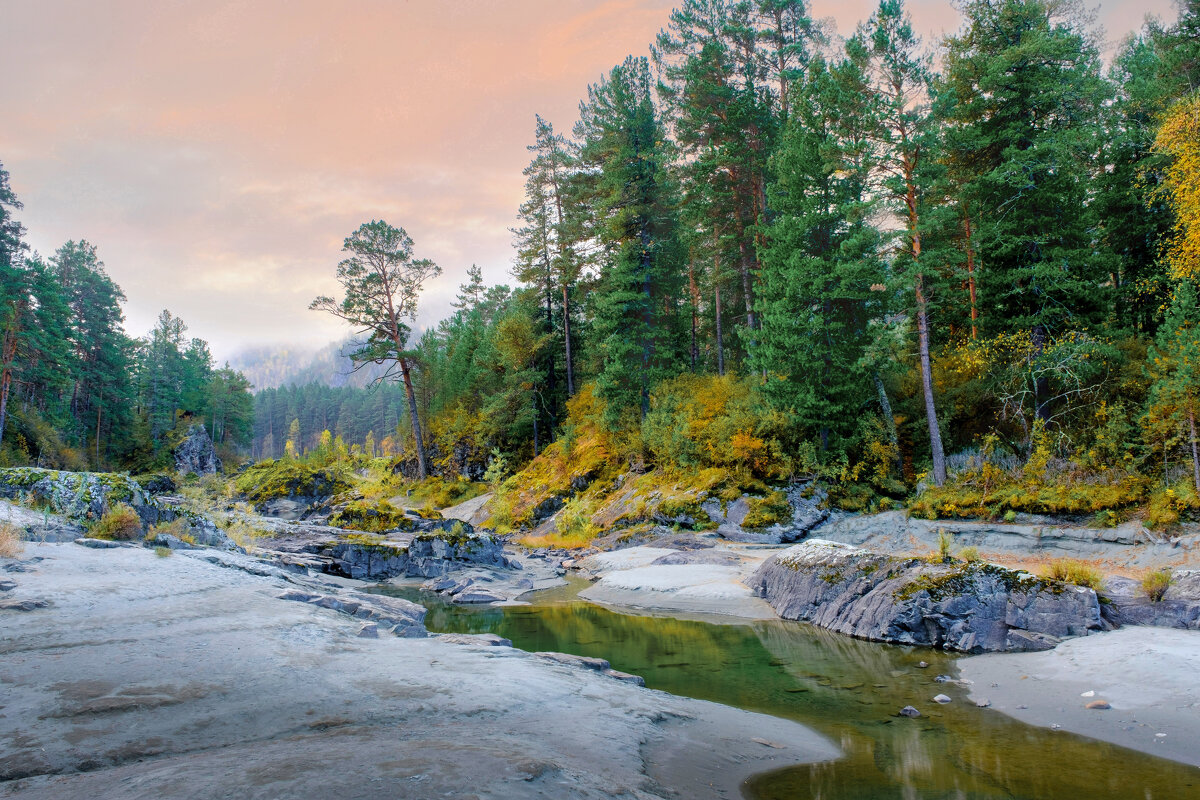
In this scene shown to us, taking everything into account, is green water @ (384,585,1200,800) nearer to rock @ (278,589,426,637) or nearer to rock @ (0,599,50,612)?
rock @ (278,589,426,637)

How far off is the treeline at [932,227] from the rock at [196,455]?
4929 centimetres

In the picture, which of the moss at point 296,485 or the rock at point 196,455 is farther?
the rock at point 196,455

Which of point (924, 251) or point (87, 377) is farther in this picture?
point (87, 377)

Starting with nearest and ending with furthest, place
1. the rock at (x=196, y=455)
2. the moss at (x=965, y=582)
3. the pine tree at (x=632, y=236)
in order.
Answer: the moss at (x=965, y=582) → the pine tree at (x=632, y=236) → the rock at (x=196, y=455)

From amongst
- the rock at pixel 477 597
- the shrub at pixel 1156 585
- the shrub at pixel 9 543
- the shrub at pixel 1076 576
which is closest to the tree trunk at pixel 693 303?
the rock at pixel 477 597

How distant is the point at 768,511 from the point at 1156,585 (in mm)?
13000

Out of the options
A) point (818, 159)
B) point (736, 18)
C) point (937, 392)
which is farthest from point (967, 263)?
point (736, 18)

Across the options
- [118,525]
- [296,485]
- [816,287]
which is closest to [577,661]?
[118,525]

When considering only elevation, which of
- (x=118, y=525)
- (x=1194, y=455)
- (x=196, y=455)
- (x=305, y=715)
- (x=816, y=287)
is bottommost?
(x=305, y=715)

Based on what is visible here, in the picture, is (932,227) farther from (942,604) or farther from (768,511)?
(942,604)

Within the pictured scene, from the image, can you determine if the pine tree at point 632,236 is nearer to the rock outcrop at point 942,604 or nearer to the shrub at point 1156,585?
the rock outcrop at point 942,604

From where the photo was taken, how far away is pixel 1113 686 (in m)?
7.79

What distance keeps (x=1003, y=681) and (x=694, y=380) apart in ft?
76.4

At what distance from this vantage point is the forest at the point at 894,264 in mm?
18188
